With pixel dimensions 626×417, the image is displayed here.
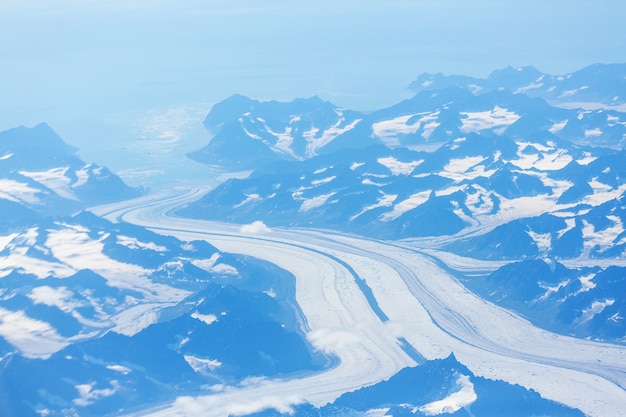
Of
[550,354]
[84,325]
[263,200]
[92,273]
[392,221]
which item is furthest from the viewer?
[263,200]

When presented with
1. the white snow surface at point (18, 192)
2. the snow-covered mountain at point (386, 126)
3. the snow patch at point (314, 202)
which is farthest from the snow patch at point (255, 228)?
the snow-covered mountain at point (386, 126)

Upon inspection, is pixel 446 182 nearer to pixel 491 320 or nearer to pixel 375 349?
pixel 491 320

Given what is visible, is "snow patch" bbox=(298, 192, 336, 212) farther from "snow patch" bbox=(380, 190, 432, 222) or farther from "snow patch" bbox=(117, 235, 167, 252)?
"snow patch" bbox=(117, 235, 167, 252)

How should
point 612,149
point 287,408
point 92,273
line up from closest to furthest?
1. point 287,408
2. point 92,273
3. point 612,149

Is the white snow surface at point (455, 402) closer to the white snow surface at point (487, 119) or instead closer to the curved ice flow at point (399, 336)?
the curved ice flow at point (399, 336)

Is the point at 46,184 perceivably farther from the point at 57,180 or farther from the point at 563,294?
the point at 563,294

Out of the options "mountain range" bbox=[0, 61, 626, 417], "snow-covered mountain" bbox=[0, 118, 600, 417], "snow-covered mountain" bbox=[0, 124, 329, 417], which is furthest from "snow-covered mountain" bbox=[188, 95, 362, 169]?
"snow-covered mountain" bbox=[0, 118, 600, 417]

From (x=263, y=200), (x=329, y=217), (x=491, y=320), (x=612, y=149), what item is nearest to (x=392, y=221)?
(x=329, y=217)
